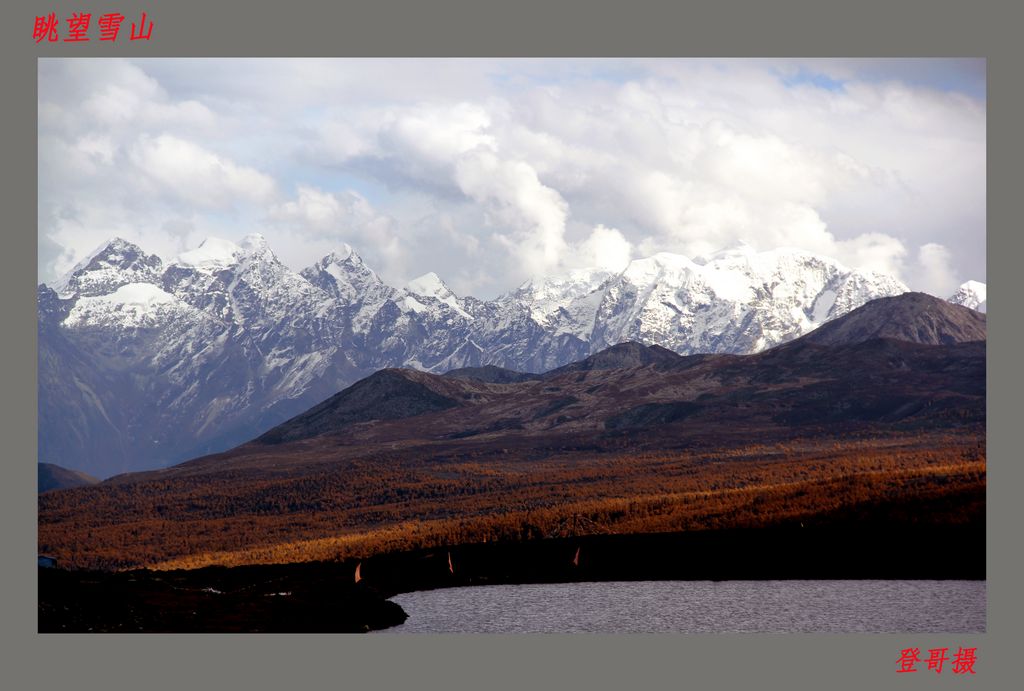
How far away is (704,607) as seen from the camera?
2992 inches

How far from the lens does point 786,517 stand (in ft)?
332

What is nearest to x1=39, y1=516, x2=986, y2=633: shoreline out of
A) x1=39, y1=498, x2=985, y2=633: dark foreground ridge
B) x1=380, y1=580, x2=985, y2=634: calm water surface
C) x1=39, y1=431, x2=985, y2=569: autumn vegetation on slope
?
x1=39, y1=498, x2=985, y2=633: dark foreground ridge

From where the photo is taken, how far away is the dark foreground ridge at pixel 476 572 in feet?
241

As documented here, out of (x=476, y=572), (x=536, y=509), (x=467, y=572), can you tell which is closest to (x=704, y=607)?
(x=476, y=572)

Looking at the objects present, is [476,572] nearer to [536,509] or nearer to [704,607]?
[704,607]

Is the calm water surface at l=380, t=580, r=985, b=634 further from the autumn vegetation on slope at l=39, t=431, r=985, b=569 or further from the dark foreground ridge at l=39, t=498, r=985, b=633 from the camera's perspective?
the autumn vegetation on slope at l=39, t=431, r=985, b=569

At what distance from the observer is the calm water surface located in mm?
71375

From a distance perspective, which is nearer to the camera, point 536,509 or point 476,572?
point 476,572

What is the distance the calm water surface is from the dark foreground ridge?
2.20 m

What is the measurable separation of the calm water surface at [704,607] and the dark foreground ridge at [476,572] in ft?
7.22

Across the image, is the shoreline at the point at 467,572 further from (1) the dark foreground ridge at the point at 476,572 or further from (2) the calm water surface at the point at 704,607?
(2) the calm water surface at the point at 704,607

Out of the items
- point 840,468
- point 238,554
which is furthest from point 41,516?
point 840,468

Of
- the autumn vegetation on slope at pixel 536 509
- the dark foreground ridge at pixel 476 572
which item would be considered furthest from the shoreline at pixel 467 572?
the autumn vegetation on slope at pixel 536 509

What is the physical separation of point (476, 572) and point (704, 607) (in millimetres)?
18300
